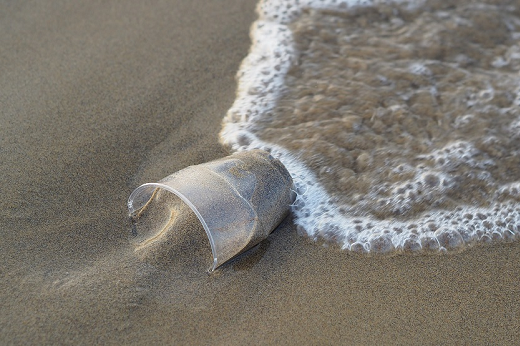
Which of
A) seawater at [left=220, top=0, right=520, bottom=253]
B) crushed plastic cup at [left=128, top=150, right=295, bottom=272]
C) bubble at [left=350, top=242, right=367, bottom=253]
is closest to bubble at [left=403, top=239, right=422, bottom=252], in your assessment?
seawater at [left=220, top=0, right=520, bottom=253]

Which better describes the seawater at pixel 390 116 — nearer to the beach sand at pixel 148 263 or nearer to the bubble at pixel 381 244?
the bubble at pixel 381 244

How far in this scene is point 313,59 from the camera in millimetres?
3416

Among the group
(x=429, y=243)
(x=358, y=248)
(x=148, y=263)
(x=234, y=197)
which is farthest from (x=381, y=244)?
(x=148, y=263)

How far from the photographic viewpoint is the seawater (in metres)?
2.50

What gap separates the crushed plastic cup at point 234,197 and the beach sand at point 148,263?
13cm

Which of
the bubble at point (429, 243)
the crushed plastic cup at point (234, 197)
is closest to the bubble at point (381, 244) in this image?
the bubble at point (429, 243)

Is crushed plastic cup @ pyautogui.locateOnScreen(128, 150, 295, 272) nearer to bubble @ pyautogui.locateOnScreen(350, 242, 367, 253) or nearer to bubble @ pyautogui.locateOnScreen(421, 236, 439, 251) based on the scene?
bubble @ pyautogui.locateOnScreen(350, 242, 367, 253)

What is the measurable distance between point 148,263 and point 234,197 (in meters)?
0.45

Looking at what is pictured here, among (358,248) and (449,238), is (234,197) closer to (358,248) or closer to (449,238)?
(358,248)

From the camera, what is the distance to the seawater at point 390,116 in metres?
2.50

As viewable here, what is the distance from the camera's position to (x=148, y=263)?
2207 millimetres

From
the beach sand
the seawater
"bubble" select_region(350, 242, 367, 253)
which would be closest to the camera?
the beach sand

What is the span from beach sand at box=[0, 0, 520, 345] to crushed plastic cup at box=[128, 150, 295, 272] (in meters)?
0.13

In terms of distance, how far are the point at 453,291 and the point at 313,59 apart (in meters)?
1.78
